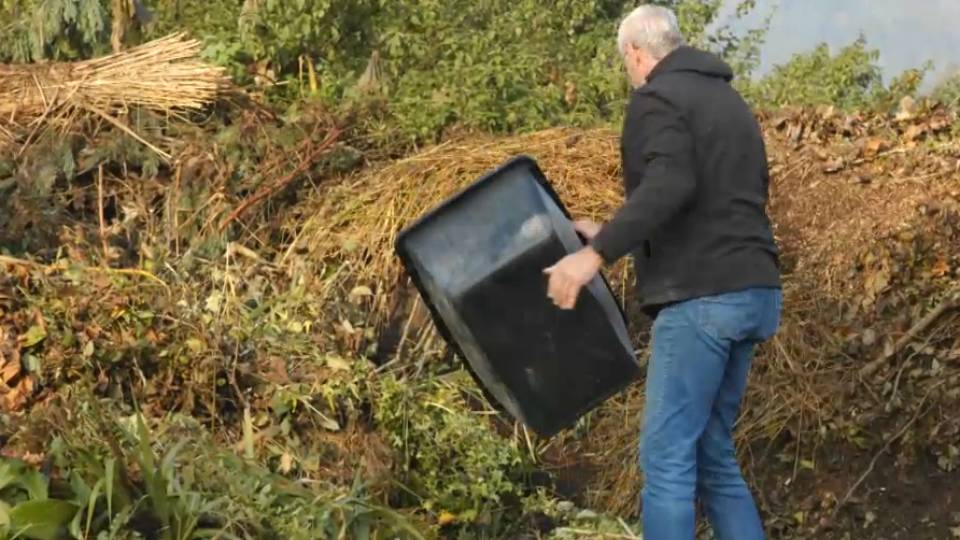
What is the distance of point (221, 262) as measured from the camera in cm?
709

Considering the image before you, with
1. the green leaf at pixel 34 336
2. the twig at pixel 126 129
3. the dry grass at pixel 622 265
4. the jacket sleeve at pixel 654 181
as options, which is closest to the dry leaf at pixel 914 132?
the dry grass at pixel 622 265

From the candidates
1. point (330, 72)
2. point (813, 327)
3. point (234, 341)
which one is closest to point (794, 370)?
point (813, 327)

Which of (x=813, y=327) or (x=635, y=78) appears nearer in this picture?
(x=635, y=78)

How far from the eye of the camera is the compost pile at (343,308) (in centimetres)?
584

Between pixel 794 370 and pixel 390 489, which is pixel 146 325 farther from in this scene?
pixel 794 370

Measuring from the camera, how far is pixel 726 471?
196 inches

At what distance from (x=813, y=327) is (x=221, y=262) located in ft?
8.55

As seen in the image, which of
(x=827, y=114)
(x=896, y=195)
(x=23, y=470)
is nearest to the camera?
(x=23, y=470)

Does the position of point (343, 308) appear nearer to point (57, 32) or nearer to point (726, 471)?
point (726, 471)

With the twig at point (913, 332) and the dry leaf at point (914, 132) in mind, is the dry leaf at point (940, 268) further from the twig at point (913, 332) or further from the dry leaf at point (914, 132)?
the dry leaf at point (914, 132)

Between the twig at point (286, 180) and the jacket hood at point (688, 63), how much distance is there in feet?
10.1

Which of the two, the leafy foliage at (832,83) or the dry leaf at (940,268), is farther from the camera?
the leafy foliage at (832,83)

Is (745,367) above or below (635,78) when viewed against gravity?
below

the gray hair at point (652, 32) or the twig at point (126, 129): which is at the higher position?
the gray hair at point (652, 32)
